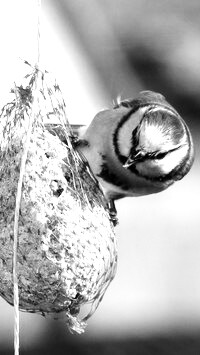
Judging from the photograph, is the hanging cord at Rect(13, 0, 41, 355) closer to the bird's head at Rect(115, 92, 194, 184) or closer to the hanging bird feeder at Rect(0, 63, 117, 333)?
the hanging bird feeder at Rect(0, 63, 117, 333)

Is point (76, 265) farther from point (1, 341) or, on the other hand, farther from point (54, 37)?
point (1, 341)

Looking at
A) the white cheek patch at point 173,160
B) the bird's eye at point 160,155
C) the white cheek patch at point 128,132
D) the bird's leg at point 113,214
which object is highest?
the white cheek patch at point 128,132

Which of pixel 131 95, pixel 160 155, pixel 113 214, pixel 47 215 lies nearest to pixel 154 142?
pixel 160 155

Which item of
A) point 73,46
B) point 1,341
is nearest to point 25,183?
point 73,46

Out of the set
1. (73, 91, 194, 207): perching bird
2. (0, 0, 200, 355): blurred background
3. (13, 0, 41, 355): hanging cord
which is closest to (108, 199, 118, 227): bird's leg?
(73, 91, 194, 207): perching bird

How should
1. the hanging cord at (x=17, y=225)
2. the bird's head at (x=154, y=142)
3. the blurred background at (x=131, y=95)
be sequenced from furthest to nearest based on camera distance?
the blurred background at (x=131, y=95)
the bird's head at (x=154, y=142)
the hanging cord at (x=17, y=225)

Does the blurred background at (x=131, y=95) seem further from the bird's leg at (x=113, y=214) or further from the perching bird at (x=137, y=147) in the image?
the bird's leg at (x=113, y=214)

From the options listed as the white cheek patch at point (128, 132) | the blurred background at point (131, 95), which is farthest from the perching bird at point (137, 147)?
the blurred background at point (131, 95)
